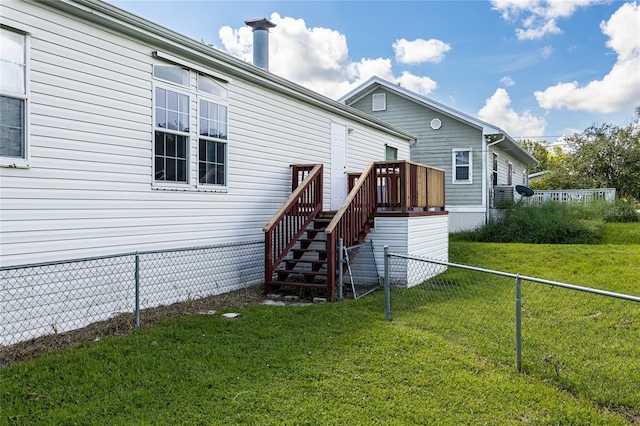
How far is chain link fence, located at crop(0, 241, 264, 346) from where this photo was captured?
4117mm

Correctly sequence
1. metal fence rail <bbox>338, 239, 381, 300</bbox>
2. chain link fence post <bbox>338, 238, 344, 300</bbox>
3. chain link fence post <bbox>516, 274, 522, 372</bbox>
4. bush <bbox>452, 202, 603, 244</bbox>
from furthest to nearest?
bush <bbox>452, 202, 603, 244</bbox> < metal fence rail <bbox>338, 239, 381, 300</bbox> < chain link fence post <bbox>338, 238, 344, 300</bbox> < chain link fence post <bbox>516, 274, 522, 372</bbox>

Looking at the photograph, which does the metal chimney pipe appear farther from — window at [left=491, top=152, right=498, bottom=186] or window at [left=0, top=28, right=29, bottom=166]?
window at [left=491, top=152, right=498, bottom=186]

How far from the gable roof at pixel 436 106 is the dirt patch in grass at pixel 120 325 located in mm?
11335

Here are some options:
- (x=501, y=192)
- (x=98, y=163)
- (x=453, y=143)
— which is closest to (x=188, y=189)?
(x=98, y=163)

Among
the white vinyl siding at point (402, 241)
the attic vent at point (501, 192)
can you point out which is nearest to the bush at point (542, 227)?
the attic vent at point (501, 192)

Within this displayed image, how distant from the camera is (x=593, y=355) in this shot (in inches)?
158

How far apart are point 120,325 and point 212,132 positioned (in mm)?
3103

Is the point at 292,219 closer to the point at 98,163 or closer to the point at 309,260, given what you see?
the point at 309,260

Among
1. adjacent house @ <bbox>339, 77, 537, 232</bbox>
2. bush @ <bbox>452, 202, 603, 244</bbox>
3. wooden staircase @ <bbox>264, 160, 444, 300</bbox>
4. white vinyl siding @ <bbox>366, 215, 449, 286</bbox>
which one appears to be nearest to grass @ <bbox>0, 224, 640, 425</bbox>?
wooden staircase @ <bbox>264, 160, 444, 300</bbox>

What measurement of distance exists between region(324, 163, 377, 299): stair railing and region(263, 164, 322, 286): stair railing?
29.5 inches

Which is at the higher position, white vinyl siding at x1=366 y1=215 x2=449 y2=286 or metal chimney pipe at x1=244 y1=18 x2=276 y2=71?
metal chimney pipe at x1=244 y1=18 x2=276 y2=71

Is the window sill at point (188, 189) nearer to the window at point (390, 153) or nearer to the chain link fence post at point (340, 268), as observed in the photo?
the chain link fence post at point (340, 268)

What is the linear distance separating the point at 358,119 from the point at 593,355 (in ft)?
24.7

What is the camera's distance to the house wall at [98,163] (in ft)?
14.0
